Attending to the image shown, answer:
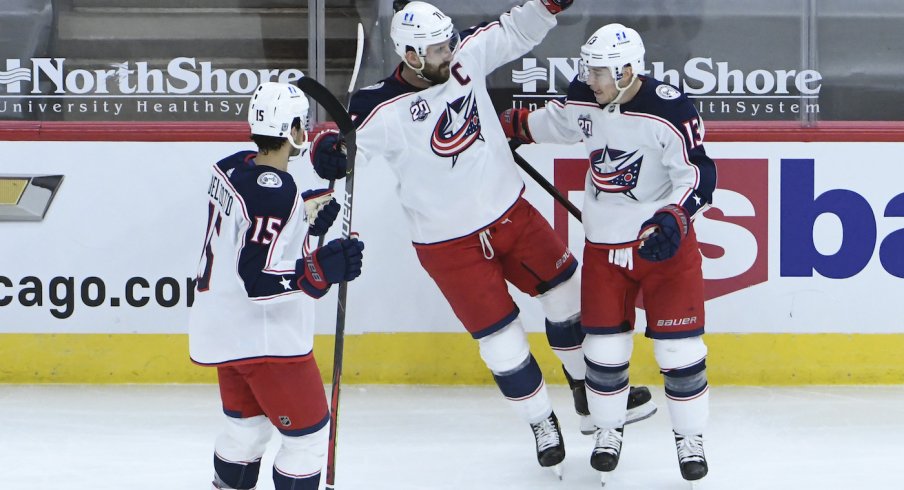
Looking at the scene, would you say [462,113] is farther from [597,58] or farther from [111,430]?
[111,430]

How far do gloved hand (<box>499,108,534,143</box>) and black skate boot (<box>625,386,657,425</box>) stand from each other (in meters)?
0.82

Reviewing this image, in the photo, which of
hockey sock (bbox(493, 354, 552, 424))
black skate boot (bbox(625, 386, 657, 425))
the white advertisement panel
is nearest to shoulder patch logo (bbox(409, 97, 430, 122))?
hockey sock (bbox(493, 354, 552, 424))

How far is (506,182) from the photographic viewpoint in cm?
353

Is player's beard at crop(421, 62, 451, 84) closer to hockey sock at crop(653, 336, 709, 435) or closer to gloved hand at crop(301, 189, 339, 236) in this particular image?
gloved hand at crop(301, 189, 339, 236)

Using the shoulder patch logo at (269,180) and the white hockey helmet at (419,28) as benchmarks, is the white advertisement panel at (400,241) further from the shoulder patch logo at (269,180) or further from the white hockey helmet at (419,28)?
the shoulder patch logo at (269,180)

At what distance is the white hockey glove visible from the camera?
10.9ft

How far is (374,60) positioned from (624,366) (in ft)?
4.97

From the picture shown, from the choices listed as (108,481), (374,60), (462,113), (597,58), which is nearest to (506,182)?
(462,113)

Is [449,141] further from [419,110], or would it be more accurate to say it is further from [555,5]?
[555,5]

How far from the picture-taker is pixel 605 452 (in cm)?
334

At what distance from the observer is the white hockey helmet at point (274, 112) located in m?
2.68

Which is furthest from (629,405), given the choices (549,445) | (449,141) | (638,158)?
(449,141)

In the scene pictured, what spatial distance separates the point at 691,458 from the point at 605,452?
0.76 feet

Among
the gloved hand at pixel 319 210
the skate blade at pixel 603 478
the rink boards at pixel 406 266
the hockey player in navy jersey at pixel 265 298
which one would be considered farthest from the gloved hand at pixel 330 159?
the skate blade at pixel 603 478
